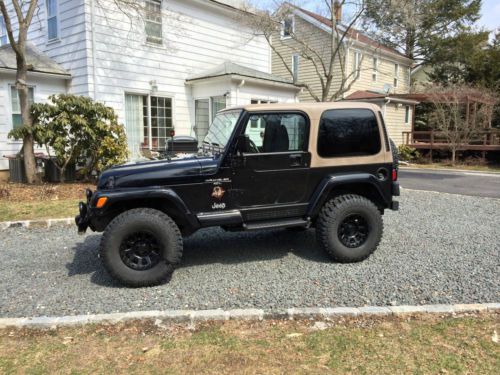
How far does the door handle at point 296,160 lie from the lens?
4.55 meters

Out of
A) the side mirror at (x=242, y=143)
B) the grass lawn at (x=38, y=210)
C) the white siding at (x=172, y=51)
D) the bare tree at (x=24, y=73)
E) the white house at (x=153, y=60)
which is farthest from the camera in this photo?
the white siding at (x=172, y=51)

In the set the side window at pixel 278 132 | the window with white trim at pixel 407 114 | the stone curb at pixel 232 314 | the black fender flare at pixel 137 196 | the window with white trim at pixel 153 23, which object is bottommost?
the stone curb at pixel 232 314

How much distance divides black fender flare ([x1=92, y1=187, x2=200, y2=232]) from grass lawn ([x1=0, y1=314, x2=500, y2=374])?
1.27 metres

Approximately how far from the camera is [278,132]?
458cm

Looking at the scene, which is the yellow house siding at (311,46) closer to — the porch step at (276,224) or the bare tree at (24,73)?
the bare tree at (24,73)

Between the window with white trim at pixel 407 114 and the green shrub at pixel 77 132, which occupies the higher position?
the window with white trim at pixel 407 114

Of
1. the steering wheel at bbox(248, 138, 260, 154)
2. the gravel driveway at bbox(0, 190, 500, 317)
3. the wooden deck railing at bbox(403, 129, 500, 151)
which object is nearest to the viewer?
the gravel driveway at bbox(0, 190, 500, 317)

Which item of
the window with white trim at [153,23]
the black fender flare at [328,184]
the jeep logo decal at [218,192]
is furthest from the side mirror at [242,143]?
the window with white trim at [153,23]

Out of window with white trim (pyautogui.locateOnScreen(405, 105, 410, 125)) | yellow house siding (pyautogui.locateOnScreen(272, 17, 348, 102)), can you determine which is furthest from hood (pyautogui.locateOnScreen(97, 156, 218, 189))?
window with white trim (pyautogui.locateOnScreen(405, 105, 410, 125))

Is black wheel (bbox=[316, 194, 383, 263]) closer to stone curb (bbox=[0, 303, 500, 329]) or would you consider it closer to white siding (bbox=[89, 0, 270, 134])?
stone curb (bbox=[0, 303, 500, 329])

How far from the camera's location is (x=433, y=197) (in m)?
9.23

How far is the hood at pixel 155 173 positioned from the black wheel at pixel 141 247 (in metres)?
0.32

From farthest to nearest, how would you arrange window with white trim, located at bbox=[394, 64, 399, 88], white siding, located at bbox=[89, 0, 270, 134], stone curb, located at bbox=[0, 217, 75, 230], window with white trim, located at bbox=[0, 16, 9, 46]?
window with white trim, located at bbox=[394, 64, 399, 88], window with white trim, located at bbox=[0, 16, 9, 46], white siding, located at bbox=[89, 0, 270, 134], stone curb, located at bbox=[0, 217, 75, 230]

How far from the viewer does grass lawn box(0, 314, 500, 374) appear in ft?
9.07
